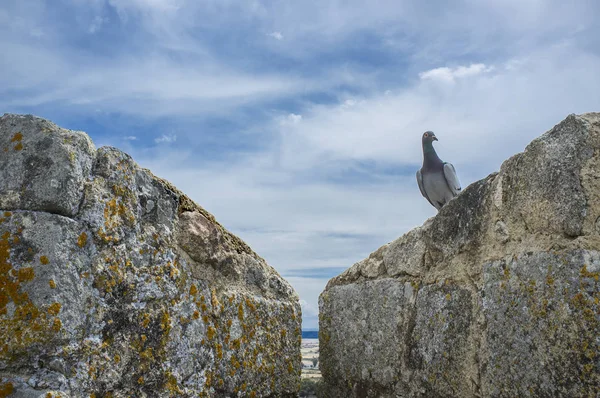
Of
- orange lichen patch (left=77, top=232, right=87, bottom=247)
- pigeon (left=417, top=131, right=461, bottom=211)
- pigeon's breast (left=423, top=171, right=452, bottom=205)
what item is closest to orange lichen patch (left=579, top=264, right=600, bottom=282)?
orange lichen patch (left=77, top=232, right=87, bottom=247)

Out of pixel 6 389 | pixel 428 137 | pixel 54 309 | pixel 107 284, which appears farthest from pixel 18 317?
pixel 428 137

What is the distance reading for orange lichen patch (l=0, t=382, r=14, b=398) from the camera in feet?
6.25

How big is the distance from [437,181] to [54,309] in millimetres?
3569

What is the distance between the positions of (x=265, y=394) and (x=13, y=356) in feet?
4.88

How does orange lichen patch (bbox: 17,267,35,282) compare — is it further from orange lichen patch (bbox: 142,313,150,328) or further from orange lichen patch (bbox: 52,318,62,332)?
orange lichen patch (bbox: 142,313,150,328)

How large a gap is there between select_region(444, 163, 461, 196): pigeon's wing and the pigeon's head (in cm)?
53

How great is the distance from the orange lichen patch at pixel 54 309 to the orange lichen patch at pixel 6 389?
0.27 metres

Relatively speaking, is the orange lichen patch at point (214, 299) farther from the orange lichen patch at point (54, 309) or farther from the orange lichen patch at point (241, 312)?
the orange lichen patch at point (54, 309)

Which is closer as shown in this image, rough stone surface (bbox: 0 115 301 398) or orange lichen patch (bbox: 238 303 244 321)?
rough stone surface (bbox: 0 115 301 398)

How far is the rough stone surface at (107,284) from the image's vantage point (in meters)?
2.01

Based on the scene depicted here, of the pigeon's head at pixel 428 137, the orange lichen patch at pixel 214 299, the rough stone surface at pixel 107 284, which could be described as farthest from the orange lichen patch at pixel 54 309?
the pigeon's head at pixel 428 137

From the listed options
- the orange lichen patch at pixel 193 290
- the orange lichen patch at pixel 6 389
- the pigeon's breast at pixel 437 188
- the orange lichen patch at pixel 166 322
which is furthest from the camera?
the pigeon's breast at pixel 437 188

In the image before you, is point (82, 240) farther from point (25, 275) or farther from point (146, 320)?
point (146, 320)

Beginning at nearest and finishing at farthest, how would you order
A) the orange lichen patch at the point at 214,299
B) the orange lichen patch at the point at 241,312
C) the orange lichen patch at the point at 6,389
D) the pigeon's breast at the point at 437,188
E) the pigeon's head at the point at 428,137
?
the orange lichen patch at the point at 6,389 → the orange lichen patch at the point at 214,299 → the orange lichen patch at the point at 241,312 → the pigeon's breast at the point at 437,188 → the pigeon's head at the point at 428,137
